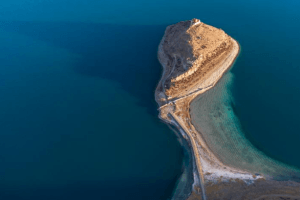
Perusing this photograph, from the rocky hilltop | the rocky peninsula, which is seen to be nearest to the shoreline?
the rocky peninsula

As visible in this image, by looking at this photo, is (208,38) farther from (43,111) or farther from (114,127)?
(43,111)

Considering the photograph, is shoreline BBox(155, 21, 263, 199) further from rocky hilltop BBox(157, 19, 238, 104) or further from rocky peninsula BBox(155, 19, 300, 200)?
rocky hilltop BBox(157, 19, 238, 104)

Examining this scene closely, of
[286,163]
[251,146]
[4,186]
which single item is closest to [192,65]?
[251,146]

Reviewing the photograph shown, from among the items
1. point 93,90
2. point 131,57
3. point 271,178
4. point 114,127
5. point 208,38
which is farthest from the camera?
point 131,57

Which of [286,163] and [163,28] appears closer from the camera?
[286,163]

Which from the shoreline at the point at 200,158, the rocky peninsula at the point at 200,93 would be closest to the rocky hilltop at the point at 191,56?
the rocky peninsula at the point at 200,93

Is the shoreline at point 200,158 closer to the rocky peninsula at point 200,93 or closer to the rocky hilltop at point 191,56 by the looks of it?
the rocky peninsula at point 200,93

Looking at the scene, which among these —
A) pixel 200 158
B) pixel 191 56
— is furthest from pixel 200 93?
pixel 200 158

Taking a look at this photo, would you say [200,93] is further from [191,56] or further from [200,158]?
[200,158]
